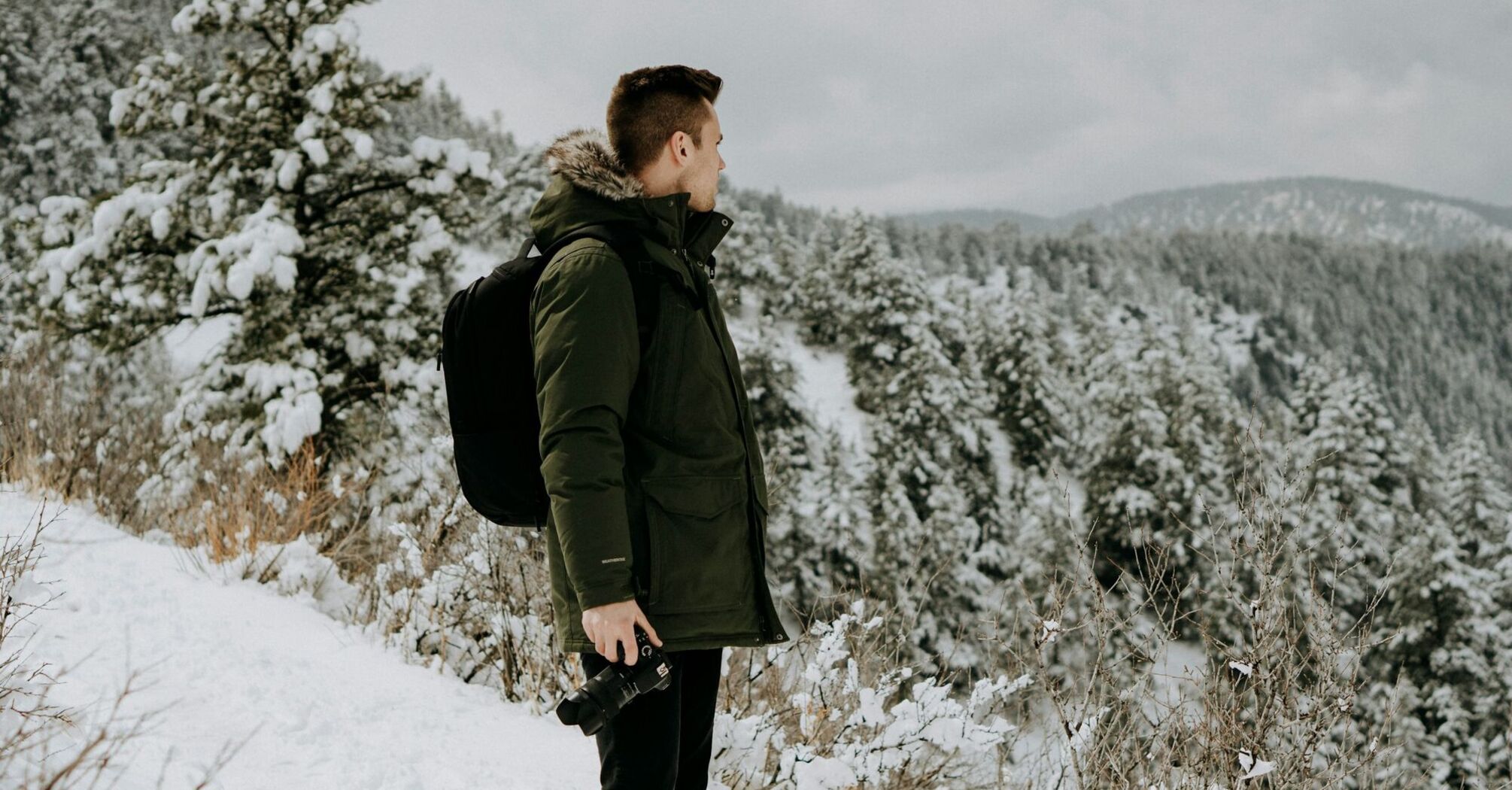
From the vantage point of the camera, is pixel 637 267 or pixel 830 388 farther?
pixel 830 388

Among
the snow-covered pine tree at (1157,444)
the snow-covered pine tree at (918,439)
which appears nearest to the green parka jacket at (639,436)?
the snow-covered pine tree at (918,439)

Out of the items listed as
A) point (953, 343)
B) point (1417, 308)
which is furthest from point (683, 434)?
point (1417, 308)

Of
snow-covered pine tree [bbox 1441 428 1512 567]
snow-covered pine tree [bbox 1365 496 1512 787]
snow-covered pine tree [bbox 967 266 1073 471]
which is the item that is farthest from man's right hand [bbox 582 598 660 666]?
snow-covered pine tree [bbox 967 266 1073 471]

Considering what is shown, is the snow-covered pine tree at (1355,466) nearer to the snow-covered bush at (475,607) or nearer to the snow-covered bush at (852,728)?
the snow-covered bush at (852,728)

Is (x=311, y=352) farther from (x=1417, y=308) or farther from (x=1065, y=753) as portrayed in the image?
(x=1417, y=308)

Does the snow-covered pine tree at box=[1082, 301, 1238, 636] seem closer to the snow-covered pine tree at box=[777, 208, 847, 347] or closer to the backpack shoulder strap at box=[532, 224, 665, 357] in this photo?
the snow-covered pine tree at box=[777, 208, 847, 347]

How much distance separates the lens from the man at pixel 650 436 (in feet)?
5.15

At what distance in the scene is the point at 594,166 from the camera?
1.77 metres

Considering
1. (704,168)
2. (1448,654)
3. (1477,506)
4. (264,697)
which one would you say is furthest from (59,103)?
(1477,506)

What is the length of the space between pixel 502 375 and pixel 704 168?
0.62 m

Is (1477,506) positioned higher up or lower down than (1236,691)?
lower down

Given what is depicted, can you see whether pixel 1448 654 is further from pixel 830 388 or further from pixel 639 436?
pixel 639 436

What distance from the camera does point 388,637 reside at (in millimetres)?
3932

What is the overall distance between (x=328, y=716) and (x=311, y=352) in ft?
22.3
